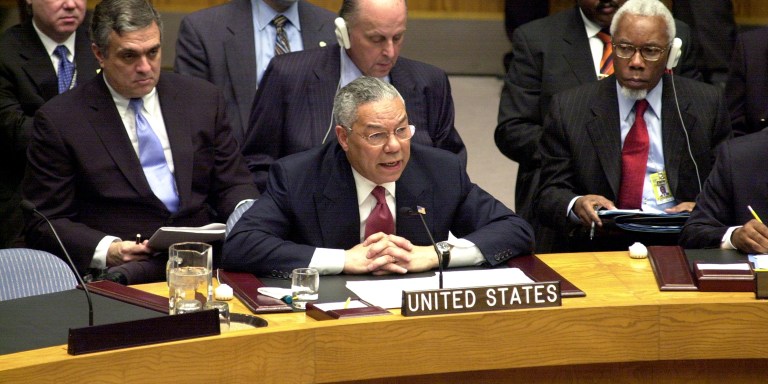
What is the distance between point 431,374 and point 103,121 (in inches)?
64.9

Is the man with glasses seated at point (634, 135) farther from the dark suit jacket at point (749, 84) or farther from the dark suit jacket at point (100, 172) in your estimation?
the dark suit jacket at point (100, 172)

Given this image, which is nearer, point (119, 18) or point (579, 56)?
point (119, 18)

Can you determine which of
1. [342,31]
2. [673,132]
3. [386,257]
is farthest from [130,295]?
[673,132]

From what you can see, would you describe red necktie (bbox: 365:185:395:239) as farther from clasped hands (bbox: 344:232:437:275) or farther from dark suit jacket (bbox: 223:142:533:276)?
clasped hands (bbox: 344:232:437:275)

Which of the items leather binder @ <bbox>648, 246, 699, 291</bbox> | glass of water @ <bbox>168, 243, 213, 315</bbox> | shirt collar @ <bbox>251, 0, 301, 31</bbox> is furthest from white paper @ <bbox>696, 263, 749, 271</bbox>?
shirt collar @ <bbox>251, 0, 301, 31</bbox>

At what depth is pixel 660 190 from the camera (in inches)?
165

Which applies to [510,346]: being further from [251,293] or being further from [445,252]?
[251,293]

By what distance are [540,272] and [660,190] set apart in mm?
1060

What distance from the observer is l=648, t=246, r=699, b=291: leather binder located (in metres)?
3.14

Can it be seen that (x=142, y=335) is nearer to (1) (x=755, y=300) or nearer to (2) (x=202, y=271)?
(2) (x=202, y=271)

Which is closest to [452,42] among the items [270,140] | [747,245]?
[270,140]

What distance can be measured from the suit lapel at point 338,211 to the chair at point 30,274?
0.70 meters

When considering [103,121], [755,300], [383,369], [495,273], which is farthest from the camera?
[103,121]

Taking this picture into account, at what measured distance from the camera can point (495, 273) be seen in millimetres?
3279
